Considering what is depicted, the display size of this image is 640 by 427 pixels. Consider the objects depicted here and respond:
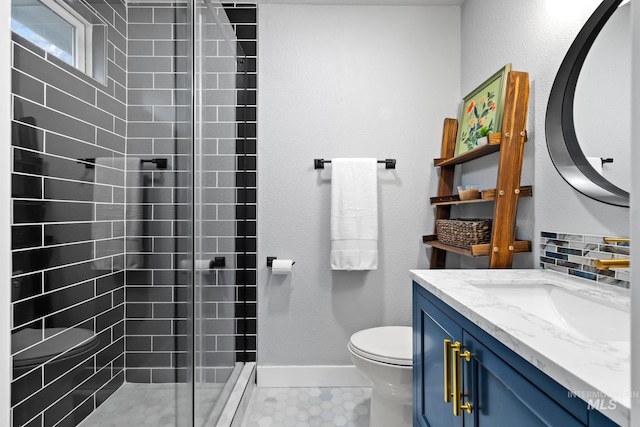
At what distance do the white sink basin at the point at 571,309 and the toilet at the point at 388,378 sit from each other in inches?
21.2

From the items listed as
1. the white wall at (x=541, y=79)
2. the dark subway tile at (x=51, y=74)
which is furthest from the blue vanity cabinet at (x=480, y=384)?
the dark subway tile at (x=51, y=74)

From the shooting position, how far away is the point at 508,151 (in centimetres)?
150

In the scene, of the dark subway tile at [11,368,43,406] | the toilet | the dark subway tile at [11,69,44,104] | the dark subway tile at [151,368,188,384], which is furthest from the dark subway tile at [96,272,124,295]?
the toilet

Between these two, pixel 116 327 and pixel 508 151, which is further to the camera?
pixel 508 151

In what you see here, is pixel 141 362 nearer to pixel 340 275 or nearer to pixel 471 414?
pixel 471 414

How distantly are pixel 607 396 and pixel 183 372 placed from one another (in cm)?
126

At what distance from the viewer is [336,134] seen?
219cm

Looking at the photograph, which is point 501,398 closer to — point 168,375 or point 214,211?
point 168,375

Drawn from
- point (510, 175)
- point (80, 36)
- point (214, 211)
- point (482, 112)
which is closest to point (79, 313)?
point (80, 36)

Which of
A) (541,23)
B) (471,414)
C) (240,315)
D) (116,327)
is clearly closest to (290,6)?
(541,23)

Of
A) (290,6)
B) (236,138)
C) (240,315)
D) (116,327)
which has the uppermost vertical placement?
(290,6)

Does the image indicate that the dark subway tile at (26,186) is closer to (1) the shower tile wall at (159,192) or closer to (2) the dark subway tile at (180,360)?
(1) the shower tile wall at (159,192)

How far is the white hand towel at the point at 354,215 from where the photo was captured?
2.07 metres

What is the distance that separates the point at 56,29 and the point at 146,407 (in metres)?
1.01
